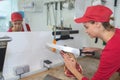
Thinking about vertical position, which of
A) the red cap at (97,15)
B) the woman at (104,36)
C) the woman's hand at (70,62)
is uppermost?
the red cap at (97,15)

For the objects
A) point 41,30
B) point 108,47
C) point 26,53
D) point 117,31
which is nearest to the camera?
point 108,47

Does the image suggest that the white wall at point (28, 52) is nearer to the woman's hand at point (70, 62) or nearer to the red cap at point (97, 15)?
the woman's hand at point (70, 62)

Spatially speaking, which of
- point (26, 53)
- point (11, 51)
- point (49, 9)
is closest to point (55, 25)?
point (49, 9)

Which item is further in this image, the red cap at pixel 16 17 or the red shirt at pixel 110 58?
the red cap at pixel 16 17

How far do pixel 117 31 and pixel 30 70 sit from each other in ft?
2.74

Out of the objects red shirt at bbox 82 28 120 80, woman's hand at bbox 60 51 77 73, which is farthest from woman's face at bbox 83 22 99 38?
woman's hand at bbox 60 51 77 73

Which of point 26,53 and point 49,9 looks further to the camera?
point 49,9

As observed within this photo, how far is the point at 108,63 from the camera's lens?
0.94 meters

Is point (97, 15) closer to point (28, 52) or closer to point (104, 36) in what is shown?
point (104, 36)

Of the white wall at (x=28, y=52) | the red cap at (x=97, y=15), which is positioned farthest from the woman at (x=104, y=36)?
the white wall at (x=28, y=52)

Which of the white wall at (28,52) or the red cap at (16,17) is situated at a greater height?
the red cap at (16,17)

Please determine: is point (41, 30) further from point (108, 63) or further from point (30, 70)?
point (108, 63)

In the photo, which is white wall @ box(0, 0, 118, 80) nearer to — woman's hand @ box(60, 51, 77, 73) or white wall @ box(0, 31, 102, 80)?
white wall @ box(0, 31, 102, 80)

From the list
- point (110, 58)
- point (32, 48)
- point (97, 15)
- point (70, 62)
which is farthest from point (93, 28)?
point (32, 48)
